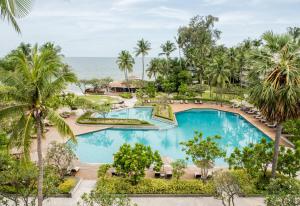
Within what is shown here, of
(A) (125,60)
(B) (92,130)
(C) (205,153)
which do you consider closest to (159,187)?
(C) (205,153)

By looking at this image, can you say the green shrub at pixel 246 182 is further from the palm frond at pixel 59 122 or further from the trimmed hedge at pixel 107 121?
the trimmed hedge at pixel 107 121

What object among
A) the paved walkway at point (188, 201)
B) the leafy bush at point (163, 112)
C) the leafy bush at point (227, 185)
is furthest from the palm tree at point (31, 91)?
the leafy bush at point (163, 112)

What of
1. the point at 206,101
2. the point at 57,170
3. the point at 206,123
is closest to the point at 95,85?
the point at 206,101

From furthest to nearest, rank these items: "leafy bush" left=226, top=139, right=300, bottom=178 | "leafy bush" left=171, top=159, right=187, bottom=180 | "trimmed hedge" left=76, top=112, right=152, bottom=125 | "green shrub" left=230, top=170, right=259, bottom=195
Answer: "trimmed hedge" left=76, top=112, right=152, bottom=125 < "leafy bush" left=171, top=159, right=187, bottom=180 < "leafy bush" left=226, top=139, right=300, bottom=178 < "green shrub" left=230, top=170, right=259, bottom=195

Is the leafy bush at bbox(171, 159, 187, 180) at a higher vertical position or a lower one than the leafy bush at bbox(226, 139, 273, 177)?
lower

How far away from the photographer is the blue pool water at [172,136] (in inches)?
921

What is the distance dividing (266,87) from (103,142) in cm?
1682

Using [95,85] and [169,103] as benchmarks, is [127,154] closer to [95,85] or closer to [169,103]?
[169,103]

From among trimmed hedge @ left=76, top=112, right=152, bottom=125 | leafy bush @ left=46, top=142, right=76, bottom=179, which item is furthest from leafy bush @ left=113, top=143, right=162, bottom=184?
trimmed hedge @ left=76, top=112, right=152, bottom=125

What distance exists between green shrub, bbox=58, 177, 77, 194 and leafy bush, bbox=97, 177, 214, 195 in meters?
1.45

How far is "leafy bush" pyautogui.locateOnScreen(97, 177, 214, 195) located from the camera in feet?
49.0

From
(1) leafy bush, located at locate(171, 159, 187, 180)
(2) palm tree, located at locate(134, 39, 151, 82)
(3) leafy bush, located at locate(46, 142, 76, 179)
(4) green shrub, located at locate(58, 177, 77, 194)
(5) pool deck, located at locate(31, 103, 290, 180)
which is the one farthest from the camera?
(2) palm tree, located at locate(134, 39, 151, 82)

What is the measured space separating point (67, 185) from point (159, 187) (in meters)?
5.00

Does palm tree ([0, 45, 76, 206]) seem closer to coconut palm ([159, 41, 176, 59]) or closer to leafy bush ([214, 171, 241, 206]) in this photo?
leafy bush ([214, 171, 241, 206])
